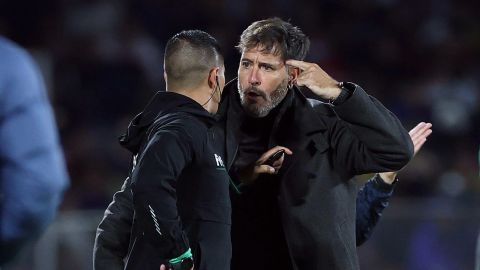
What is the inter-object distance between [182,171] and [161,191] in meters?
0.23

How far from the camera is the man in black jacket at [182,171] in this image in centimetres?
304

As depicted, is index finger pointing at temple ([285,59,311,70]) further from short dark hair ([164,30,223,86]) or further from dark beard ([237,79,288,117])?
short dark hair ([164,30,223,86])

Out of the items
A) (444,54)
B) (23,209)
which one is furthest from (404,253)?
(23,209)

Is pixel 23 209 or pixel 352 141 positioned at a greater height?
pixel 23 209

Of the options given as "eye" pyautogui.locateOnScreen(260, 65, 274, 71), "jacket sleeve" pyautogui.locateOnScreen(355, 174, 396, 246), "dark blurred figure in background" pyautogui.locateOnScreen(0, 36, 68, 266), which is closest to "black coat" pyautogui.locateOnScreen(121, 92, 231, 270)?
"eye" pyautogui.locateOnScreen(260, 65, 274, 71)

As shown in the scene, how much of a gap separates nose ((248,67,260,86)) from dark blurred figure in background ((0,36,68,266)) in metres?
1.51

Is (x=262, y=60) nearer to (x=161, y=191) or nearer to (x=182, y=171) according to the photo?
(x=182, y=171)

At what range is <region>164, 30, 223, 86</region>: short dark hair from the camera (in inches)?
133

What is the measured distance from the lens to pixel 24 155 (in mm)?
2217

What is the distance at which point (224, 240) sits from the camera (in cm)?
326

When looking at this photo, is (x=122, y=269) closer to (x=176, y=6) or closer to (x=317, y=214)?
(x=317, y=214)

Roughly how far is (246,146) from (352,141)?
0.42 m

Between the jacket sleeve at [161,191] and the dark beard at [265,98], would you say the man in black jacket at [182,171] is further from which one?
the dark beard at [265,98]

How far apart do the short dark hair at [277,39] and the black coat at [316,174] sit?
0.54 ft
